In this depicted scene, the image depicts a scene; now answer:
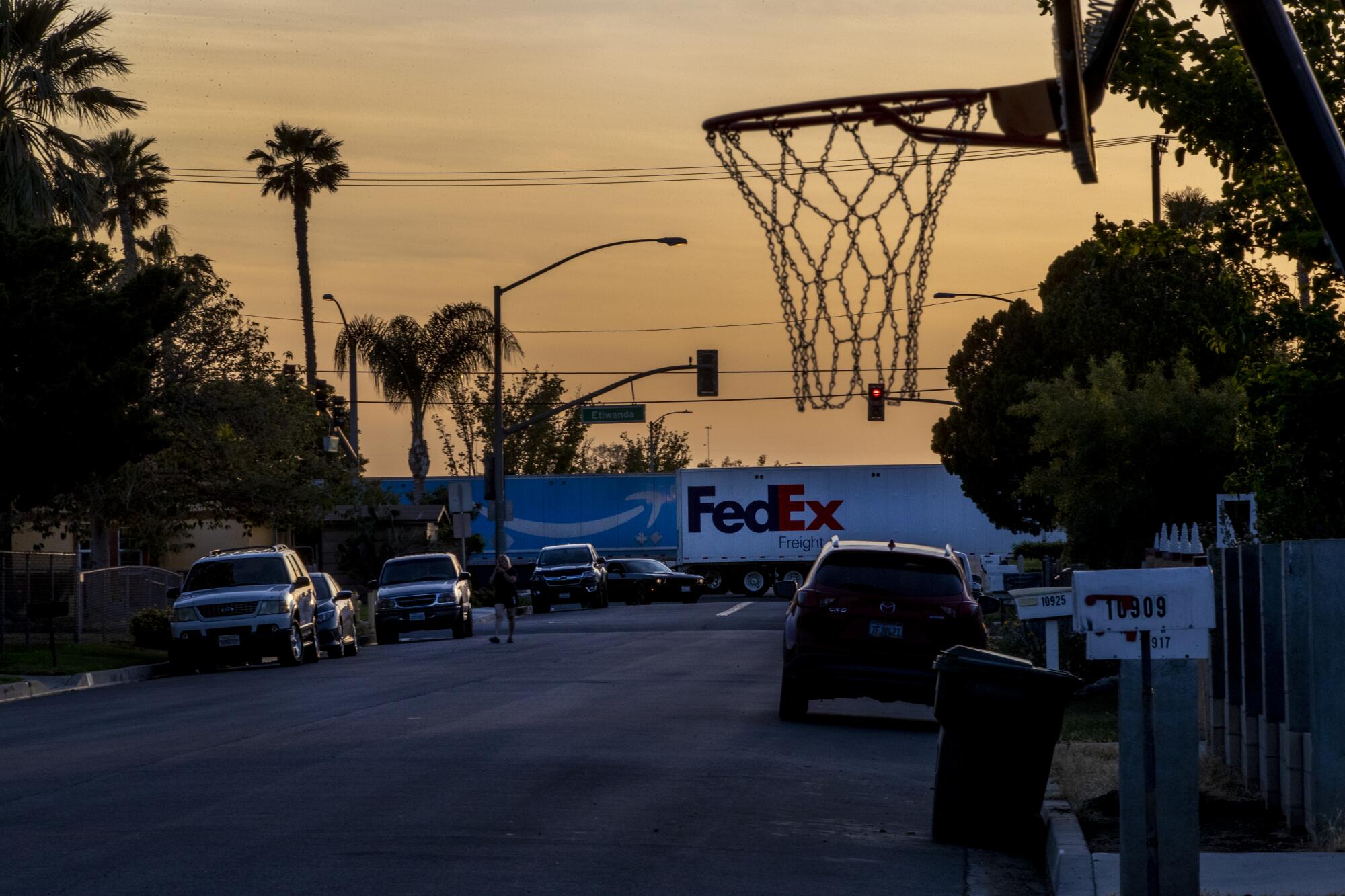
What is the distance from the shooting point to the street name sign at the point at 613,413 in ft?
172

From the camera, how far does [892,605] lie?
1720 cm

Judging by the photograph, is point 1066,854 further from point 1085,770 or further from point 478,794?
point 478,794

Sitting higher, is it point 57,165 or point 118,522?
point 57,165

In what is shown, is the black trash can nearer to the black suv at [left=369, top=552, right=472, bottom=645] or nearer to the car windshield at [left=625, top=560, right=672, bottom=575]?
the black suv at [left=369, top=552, right=472, bottom=645]

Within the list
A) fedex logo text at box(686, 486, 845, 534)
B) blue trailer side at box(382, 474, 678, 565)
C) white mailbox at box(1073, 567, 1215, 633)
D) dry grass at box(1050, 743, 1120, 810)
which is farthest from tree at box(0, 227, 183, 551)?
blue trailer side at box(382, 474, 678, 565)

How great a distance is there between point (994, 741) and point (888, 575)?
23.5ft

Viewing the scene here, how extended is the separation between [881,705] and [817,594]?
12.8ft

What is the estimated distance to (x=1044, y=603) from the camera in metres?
16.9

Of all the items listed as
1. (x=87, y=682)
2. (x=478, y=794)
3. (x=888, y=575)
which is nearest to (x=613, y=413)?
(x=87, y=682)

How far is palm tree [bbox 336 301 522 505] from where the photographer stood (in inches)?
2208

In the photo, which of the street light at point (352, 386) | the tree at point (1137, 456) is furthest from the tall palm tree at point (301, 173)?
the tree at point (1137, 456)

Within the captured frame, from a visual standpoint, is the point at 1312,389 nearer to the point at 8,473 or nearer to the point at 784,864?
the point at 784,864

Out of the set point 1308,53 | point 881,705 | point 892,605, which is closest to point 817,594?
point 892,605

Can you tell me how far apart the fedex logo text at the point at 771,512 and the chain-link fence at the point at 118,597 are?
24946 millimetres
